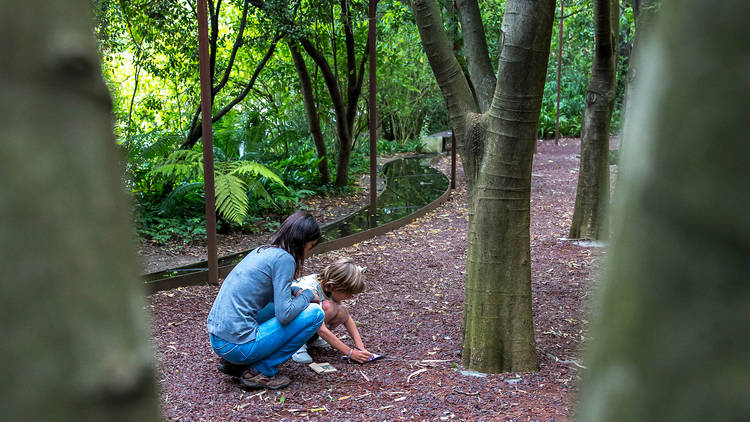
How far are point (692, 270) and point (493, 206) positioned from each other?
3193mm

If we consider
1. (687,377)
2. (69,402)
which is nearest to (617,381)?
(687,377)

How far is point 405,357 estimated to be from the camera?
4.11 metres

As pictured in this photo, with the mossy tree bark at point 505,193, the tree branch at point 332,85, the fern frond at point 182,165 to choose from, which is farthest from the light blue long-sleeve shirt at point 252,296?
the tree branch at point 332,85

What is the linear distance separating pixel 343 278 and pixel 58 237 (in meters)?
3.50

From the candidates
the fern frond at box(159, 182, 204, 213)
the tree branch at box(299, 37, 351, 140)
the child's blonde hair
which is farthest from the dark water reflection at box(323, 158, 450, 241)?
the child's blonde hair

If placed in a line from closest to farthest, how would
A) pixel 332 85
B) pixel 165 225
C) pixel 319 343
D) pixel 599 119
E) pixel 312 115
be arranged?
pixel 319 343 < pixel 599 119 < pixel 165 225 < pixel 332 85 < pixel 312 115

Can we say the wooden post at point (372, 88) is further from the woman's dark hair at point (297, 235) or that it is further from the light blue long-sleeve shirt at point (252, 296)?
the light blue long-sleeve shirt at point (252, 296)

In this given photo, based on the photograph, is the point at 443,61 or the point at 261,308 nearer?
the point at 261,308

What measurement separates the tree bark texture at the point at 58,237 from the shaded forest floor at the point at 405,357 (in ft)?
8.30

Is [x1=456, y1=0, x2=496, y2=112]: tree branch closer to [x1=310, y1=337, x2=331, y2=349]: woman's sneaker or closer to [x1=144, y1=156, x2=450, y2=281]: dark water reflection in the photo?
[x1=310, y1=337, x2=331, y2=349]: woman's sneaker

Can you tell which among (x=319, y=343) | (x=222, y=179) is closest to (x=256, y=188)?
(x=222, y=179)

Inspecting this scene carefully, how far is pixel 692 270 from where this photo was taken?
0.47m

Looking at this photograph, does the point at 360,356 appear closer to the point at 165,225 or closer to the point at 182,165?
the point at 182,165

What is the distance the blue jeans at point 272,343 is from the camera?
3.55m
